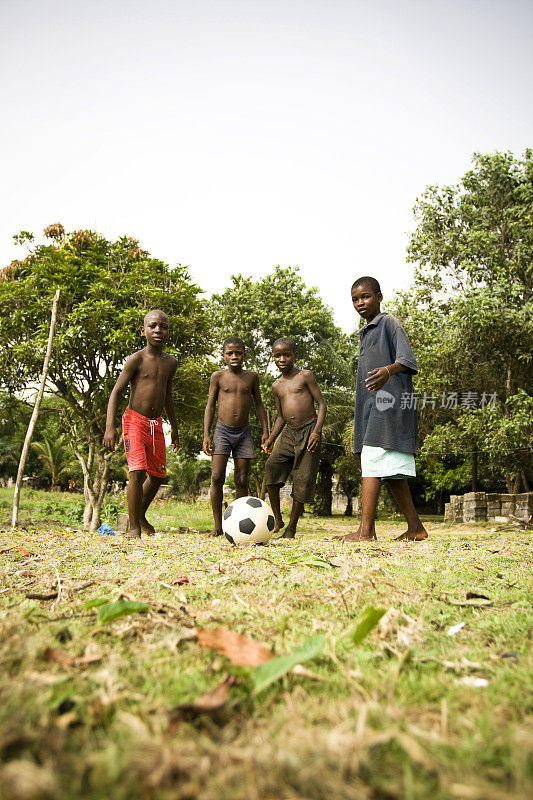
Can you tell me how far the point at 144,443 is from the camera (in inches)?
231

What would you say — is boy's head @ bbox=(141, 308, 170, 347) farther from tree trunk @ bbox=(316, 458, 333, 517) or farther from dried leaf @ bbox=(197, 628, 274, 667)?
tree trunk @ bbox=(316, 458, 333, 517)

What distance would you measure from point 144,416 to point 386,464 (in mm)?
2673

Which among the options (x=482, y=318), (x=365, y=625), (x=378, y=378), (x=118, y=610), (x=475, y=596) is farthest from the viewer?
(x=482, y=318)

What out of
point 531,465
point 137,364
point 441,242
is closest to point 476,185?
point 441,242

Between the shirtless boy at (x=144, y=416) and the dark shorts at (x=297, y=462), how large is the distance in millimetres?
1317

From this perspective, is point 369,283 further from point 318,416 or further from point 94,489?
point 94,489

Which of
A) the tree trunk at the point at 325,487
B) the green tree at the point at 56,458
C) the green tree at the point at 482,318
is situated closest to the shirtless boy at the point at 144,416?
A: the green tree at the point at 482,318

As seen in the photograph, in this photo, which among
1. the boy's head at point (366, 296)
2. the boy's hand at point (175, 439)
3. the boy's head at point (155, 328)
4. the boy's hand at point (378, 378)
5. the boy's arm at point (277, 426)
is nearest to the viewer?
the boy's hand at point (378, 378)

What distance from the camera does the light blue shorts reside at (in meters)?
4.90

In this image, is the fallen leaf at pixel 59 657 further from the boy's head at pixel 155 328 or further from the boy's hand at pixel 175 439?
the boy's hand at pixel 175 439

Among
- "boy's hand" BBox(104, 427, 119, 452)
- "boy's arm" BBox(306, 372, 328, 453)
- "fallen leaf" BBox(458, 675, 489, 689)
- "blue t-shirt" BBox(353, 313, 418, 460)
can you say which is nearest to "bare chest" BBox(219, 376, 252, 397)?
"boy's arm" BBox(306, 372, 328, 453)

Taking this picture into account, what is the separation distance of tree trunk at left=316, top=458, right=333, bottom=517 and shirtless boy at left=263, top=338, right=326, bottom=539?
17.7 m

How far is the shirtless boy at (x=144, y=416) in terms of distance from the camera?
5730 mm

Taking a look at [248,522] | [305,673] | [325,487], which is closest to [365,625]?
[305,673]
